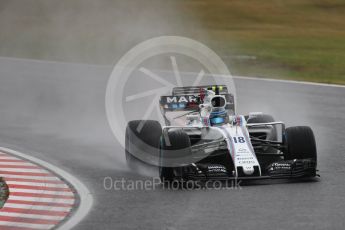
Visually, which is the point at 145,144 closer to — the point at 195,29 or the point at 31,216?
the point at 31,216

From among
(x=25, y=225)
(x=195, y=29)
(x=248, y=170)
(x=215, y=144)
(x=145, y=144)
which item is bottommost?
(x=25, y=225)

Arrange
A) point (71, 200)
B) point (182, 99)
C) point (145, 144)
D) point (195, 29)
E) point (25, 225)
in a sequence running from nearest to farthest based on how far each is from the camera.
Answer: point (25, 225)
point (71, 200)
point (145, 144)
point (182, 99)
point (195, 29)

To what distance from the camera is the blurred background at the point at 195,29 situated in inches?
1044

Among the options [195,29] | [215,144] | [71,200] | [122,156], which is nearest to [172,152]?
[215,144]

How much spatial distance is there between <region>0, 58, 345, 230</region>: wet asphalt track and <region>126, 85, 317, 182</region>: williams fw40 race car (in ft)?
0.80

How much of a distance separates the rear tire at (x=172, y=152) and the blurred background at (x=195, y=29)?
43.7ft

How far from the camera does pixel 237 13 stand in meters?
35.6

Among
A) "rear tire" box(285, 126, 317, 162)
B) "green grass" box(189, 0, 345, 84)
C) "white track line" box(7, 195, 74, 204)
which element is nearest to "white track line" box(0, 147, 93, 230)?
"white track line" box(7, 195, 74, 204)

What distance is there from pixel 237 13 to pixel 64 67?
11671 millimetres

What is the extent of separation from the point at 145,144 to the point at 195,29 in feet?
73.7

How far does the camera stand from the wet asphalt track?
880cm

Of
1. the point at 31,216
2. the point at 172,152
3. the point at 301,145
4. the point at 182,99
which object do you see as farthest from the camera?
the point at 182,99

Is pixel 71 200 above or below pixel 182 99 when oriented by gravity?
below

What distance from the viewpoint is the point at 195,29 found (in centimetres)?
3381
